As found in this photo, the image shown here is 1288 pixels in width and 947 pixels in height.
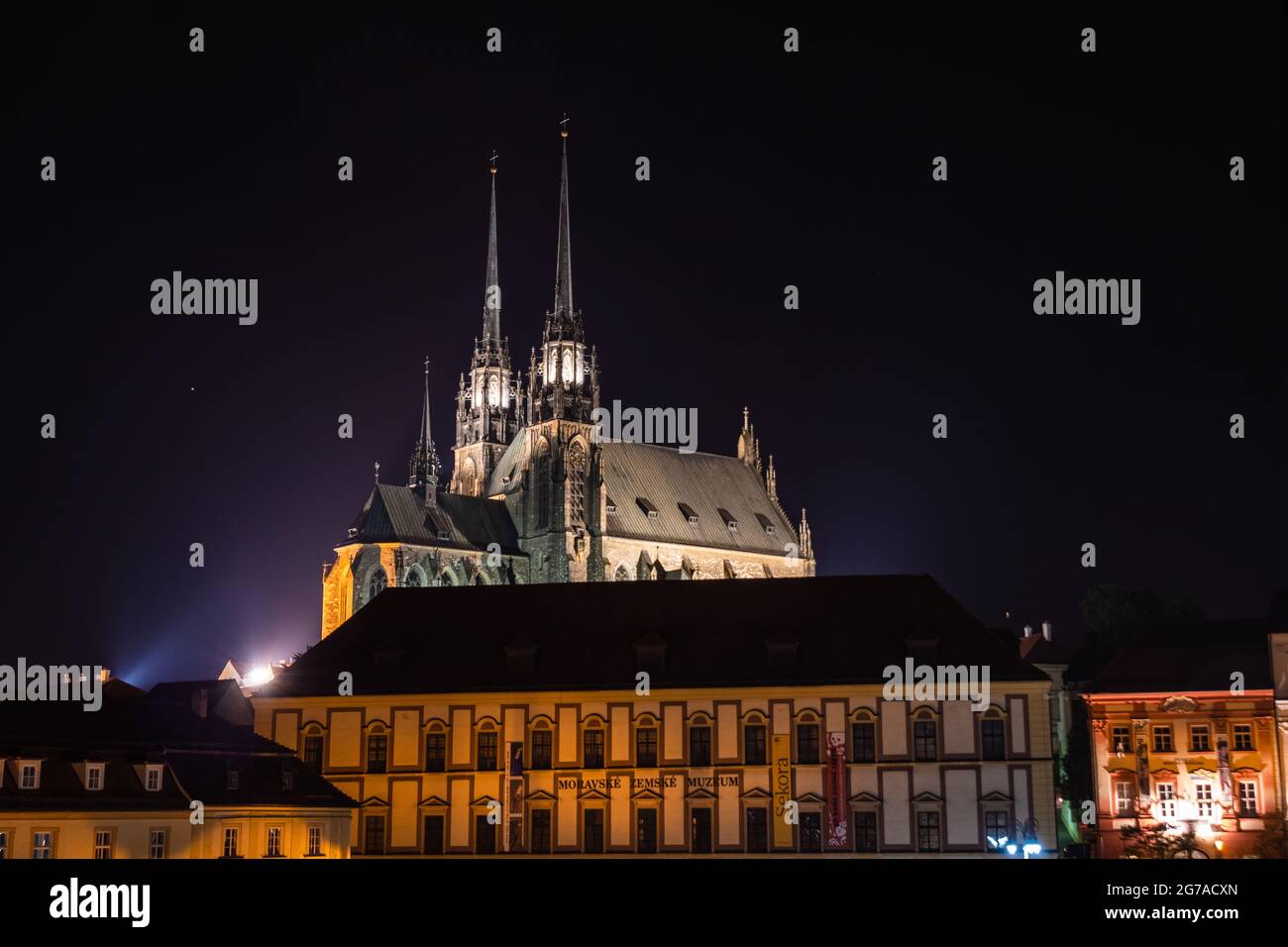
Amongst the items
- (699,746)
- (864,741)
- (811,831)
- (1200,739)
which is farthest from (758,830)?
(1200,739)

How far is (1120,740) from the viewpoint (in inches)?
3425

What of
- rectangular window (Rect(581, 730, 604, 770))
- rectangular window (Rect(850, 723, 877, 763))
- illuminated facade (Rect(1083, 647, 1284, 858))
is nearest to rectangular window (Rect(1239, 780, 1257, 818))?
illuminated facade (Rect(1083, 647, 1284, 858))

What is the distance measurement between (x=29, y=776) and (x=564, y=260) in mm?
98448

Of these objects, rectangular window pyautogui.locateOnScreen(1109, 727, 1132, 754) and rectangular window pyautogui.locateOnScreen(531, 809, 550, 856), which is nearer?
rectangular window pyautogui.locateOnScreen(531, 809, 550, 856)

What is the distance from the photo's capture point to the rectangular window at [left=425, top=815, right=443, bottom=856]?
6888cm

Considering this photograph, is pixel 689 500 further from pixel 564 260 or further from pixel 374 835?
pixel 374 835

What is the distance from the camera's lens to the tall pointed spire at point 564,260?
150000mm

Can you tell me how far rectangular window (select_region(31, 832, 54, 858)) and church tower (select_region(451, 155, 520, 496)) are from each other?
324 ft

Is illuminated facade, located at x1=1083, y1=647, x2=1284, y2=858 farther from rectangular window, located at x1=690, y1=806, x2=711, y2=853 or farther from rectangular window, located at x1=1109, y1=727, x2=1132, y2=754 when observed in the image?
rectangular window, located at x1=690, y1=806, x2=711, y2=853

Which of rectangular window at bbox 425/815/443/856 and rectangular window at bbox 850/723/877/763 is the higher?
rectangular window at bbox 850/723/877/763

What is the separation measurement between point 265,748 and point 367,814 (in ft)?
15.8

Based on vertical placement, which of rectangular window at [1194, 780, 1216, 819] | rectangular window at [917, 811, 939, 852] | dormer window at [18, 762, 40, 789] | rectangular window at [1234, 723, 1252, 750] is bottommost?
rectangular window at [917, 811, 939, 852]
